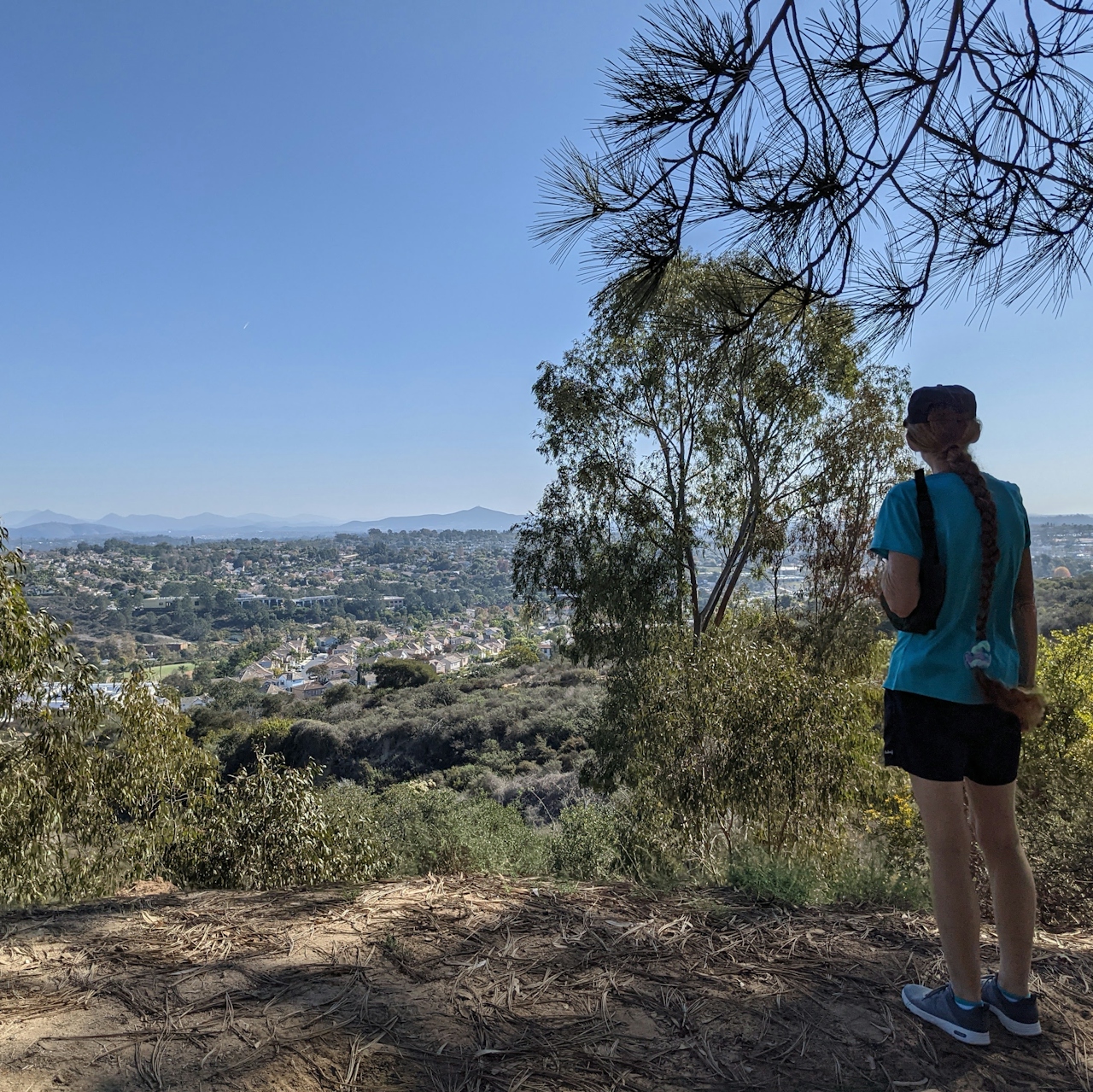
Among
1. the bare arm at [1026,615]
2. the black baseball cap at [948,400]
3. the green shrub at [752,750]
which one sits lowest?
the green shrub at [752,750]

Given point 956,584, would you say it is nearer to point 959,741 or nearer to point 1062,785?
point 959,741

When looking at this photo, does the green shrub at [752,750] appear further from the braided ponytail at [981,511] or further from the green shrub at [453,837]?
the braided ponytail at [981,511]

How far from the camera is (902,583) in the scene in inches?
61.1

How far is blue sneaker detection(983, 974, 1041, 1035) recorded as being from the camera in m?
1.52

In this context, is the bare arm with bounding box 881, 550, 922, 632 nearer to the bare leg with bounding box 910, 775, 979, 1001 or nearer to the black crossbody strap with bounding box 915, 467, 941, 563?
the black crossbody strap with bounding box 915, 467, 941, 563

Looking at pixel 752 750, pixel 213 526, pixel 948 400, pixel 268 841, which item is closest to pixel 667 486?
pixel 752 750

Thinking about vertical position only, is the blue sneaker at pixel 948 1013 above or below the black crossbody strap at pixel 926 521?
below

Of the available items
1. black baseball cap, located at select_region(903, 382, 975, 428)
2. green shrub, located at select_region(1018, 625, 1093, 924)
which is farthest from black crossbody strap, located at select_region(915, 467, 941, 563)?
green shrub, located at select_region(1018, 625, 1093, 924)

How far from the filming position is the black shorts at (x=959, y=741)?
1515mm

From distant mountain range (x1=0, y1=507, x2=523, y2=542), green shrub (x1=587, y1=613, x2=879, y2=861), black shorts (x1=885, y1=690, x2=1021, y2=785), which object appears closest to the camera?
black shorts (x1=885, y1=690, x2=1021, y2=785)

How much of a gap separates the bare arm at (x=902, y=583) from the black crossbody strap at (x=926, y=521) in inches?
1.5

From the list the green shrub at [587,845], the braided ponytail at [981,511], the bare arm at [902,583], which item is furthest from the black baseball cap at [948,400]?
the green shrub at [587,845]

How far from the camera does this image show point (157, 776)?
19.2ft

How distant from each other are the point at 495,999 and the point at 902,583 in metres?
1.27
